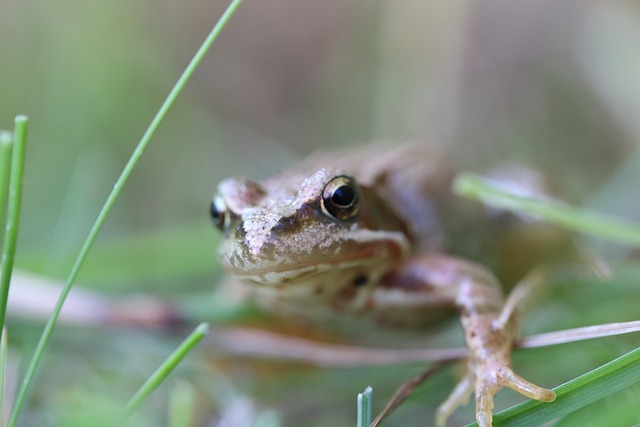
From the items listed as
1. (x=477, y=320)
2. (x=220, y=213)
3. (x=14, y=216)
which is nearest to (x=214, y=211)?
(x=220, y=213)

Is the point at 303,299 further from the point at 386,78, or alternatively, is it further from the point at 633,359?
the point at 386,78

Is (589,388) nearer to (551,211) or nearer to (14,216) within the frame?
(551,211)

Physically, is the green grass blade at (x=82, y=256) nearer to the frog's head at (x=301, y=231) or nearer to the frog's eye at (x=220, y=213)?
the frog's head at (x=301, y=231)

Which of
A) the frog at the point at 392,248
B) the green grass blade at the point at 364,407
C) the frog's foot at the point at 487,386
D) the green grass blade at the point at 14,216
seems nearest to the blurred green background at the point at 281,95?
the frog at the point at 392,248

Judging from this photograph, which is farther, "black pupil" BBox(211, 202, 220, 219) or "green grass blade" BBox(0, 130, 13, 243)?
"black pupil" BBox(211, 202, 220, 219)

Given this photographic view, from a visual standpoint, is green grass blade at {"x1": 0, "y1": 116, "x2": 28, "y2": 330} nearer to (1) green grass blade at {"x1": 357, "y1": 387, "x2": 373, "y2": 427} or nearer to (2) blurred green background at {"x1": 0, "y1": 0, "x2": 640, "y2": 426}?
(1) green grass blade at {"x1": 357, "y1": 387, "x2": 373, "y2": 427}

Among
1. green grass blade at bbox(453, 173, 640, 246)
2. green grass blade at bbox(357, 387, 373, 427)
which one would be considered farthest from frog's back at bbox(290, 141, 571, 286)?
green grass blade at bbox(357, 387, 373, 427)
